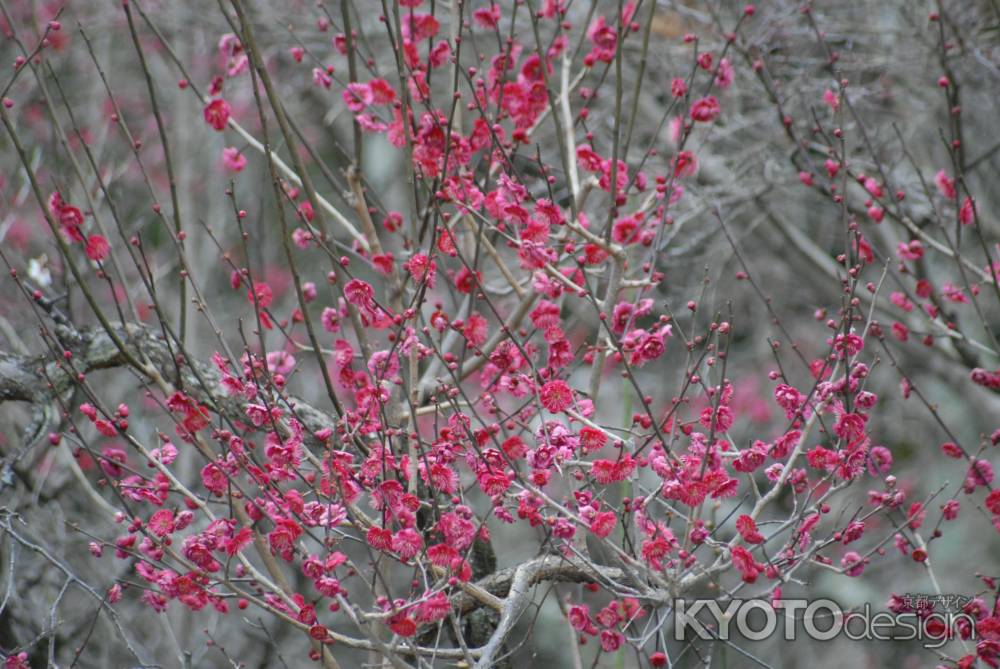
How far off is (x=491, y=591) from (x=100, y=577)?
2.96 m

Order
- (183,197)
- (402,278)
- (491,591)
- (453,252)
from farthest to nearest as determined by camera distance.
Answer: (183,197) < (402,278) < (491,591) < (453,252)

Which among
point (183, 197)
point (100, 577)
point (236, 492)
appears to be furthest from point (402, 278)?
point (183, 197)

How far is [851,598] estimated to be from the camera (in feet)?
24.7

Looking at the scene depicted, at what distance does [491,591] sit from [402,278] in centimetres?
112

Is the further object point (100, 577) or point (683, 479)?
point (100, 577)

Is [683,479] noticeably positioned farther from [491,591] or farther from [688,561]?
[491,591]

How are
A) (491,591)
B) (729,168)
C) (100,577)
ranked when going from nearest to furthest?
(491,591) → (100,577) → (729,168)

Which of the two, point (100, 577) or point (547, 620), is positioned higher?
point (547, 620)

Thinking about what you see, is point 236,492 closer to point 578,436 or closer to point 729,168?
point 578,436

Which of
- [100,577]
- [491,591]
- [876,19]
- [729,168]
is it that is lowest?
[100,577]

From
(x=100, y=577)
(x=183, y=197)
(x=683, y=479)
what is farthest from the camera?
(x=183, y=197)

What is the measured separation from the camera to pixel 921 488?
309 inches

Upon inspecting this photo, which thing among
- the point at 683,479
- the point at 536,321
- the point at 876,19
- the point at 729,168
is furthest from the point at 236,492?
the point at 876,19

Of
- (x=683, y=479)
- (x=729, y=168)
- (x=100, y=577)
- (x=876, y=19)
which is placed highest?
(x=876, y=19)
